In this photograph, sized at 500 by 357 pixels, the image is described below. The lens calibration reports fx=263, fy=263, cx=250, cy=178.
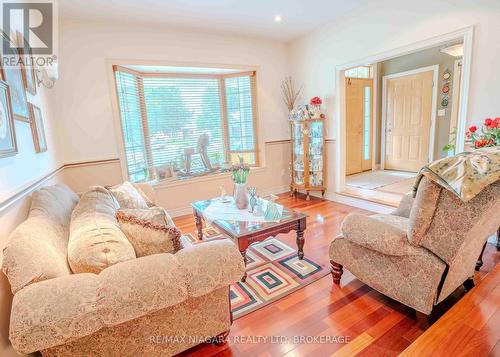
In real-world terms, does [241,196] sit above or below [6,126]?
below

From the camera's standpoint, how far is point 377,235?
1.62m

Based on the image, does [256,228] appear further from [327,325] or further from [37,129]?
[37,129]

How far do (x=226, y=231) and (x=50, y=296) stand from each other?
131 cm

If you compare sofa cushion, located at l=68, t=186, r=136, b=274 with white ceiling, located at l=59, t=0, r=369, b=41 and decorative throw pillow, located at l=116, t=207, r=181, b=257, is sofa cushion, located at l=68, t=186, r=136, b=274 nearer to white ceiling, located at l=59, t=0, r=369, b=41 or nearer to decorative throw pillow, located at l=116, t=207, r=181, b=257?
decorative throw pillow, located at l=116, t=207, r=181, b=257

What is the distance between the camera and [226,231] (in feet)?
7.09

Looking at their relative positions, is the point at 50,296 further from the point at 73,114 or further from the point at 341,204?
the point at 341,204

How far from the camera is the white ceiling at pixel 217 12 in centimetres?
282

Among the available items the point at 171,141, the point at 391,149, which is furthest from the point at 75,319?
the point at 391,149

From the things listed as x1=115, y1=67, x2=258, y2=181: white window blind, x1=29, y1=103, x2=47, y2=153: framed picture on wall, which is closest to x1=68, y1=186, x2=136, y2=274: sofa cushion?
x1=29, y1=103, x2=47, y2=153: framed picture on wall

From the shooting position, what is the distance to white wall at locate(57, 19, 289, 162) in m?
3.09

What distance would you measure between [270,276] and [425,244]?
1.18 meters

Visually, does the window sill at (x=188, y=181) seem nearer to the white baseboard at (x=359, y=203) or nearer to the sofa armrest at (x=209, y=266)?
the white baseboard at (x=359, y=203)

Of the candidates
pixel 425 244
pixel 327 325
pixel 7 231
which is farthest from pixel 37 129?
pixel 425 244

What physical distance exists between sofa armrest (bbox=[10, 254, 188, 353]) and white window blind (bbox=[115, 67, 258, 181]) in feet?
9.21
